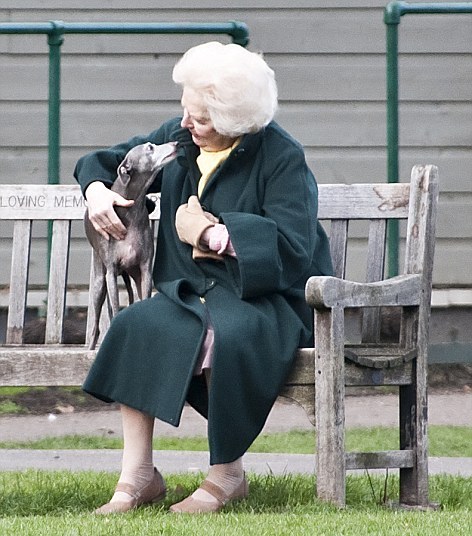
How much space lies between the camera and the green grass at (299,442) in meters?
6.13

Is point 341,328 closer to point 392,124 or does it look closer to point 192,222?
point 192,222

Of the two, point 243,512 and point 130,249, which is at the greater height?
point 130,249

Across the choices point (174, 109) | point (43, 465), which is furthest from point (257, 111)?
point (174, 109)

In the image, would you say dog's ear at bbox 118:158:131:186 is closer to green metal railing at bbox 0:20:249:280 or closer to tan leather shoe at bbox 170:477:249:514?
tan leather shoe at bbox 170:477:249:514

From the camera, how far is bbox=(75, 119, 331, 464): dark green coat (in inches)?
163

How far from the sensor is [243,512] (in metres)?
4.30

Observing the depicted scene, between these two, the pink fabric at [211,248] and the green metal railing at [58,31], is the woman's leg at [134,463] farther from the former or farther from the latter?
the green metal railing at [58,31]

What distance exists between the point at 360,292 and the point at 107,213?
820mm

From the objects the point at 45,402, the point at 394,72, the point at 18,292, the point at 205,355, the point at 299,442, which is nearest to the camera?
A: the point at 205,355

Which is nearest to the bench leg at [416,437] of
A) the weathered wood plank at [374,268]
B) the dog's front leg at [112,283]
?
the weathered wood plank at [374,268]

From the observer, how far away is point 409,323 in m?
4.58

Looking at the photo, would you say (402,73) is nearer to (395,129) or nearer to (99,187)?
(395,129)

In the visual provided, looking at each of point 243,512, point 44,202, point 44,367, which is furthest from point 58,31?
point 243,512

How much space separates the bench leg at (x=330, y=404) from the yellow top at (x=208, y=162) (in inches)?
21.8
